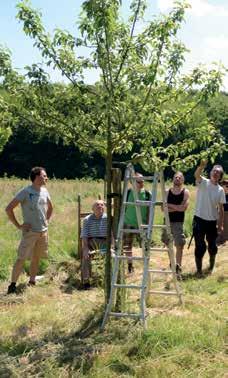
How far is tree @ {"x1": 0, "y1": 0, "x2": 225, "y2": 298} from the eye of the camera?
6.04 m

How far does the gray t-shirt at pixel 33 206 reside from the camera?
8273 mm

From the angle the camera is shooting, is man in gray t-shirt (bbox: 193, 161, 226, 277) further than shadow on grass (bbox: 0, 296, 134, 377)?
Yes

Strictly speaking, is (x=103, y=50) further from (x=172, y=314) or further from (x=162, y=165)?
(x=172, y=314)

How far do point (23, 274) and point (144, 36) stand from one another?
4656 millimetres

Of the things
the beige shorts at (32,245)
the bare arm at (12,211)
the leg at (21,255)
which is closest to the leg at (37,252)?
the beige shorts at (32,245)

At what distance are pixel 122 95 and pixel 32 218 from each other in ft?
9.57

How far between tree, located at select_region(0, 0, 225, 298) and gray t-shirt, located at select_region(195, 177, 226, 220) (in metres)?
2.36

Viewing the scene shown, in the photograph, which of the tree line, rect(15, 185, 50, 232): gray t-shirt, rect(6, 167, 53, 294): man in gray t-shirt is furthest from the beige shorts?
the tree line

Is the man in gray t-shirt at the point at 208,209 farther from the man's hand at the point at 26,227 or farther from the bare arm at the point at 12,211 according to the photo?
the bare arm at the point at 12,211

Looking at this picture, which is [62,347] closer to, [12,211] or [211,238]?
[12,211]

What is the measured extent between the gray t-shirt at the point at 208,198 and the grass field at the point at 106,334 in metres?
0.95

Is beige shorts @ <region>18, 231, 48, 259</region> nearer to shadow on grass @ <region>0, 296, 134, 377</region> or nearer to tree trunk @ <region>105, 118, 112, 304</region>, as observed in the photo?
shadow on grass @ <region>0, 296, 134, 377</region>

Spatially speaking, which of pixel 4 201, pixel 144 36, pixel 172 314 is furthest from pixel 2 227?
pixel 144 36

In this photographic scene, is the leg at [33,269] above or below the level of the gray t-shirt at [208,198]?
below
